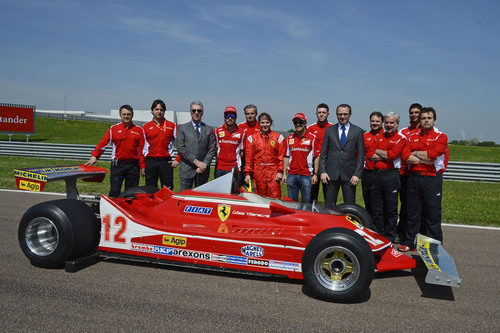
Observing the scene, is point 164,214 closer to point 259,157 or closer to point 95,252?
point 95,252

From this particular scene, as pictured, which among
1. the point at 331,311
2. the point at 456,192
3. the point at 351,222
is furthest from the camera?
the point at 456,192

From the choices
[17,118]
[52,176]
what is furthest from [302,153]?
[17,118]

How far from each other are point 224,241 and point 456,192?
1051 centimetres

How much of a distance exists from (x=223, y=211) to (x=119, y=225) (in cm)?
127

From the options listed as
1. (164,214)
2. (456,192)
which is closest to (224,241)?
(164,214)

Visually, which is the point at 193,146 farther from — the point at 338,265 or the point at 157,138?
the point at 338,265

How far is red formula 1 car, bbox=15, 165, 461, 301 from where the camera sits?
13.2 ft

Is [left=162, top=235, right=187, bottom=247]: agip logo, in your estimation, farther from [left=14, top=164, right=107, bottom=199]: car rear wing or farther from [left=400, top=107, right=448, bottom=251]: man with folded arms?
[left=400, top=107, right=448, bottom=251]: man with folded arms

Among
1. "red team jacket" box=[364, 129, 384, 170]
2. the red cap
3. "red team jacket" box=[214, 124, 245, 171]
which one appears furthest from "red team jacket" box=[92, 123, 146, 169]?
"red team jacket" box=[364, 129, 384, 170]

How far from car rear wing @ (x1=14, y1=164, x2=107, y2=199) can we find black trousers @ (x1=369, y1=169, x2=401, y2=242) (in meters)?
4.24

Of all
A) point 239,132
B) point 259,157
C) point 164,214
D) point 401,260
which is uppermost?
point 239,132

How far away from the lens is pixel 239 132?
23.1 ft

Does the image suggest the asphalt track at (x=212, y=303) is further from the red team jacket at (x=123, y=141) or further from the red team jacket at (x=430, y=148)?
the red team jacket at (x=123, y=141)

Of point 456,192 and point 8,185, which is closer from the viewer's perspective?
point 8,185
